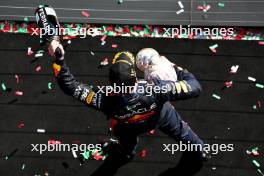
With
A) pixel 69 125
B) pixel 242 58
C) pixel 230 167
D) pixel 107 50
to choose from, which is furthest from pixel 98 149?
pixel 242 58

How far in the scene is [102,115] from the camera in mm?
7562

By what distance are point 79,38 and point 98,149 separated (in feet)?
6.34

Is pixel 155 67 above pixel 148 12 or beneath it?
beneath

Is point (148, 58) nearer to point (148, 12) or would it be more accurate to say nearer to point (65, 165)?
point (148, 12)

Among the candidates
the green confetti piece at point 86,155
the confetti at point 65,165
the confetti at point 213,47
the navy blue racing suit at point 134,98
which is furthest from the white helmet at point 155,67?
the confetti at point 65,165

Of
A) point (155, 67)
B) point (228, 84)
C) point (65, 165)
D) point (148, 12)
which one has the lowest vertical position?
point (65, 165)

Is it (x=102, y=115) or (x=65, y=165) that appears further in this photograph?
(x=102, y=115)

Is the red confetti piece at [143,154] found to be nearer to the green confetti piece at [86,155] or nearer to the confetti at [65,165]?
the green confetti piece at [86,155]

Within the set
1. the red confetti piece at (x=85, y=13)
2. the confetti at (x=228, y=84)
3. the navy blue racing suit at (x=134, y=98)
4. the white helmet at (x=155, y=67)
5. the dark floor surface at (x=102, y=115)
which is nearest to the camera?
the navy blue racing suit at (x=134, y=98)

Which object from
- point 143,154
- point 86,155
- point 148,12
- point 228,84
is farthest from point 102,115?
point 228,84

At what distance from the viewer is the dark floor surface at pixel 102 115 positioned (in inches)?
289

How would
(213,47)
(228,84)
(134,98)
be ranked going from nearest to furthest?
1. (134,98)
2. (228,84)
3. (213,47)

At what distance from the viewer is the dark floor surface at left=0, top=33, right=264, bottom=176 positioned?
24.1ft

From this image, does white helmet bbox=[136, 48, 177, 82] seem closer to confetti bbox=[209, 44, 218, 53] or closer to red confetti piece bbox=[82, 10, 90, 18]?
confetti bbox=[209, 44, 218, 53]
